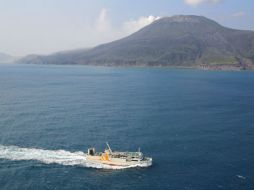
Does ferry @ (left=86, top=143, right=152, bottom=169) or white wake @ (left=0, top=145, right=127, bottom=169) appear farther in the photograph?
white wake @ (left=0, top=145, right=127, bottom=169)

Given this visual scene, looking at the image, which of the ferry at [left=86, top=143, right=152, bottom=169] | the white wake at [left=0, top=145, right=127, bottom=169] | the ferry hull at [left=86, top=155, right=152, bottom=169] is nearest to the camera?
the ferry hull at [left=86, top=155, right=152, bottom=169]

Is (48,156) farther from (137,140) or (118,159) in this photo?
(137,140)

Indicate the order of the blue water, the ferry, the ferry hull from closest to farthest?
the blue water → the ferry hull → the ferry

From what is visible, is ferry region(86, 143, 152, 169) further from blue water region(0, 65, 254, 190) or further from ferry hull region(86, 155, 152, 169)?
blue water region(0, 65, 254, 190)

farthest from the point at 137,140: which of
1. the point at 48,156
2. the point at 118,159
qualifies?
the point at 48,156

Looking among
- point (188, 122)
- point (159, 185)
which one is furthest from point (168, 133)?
point (159, 185)

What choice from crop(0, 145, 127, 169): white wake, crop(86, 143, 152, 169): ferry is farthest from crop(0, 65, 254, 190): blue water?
crop(86, 143, 152, 169): ferry
